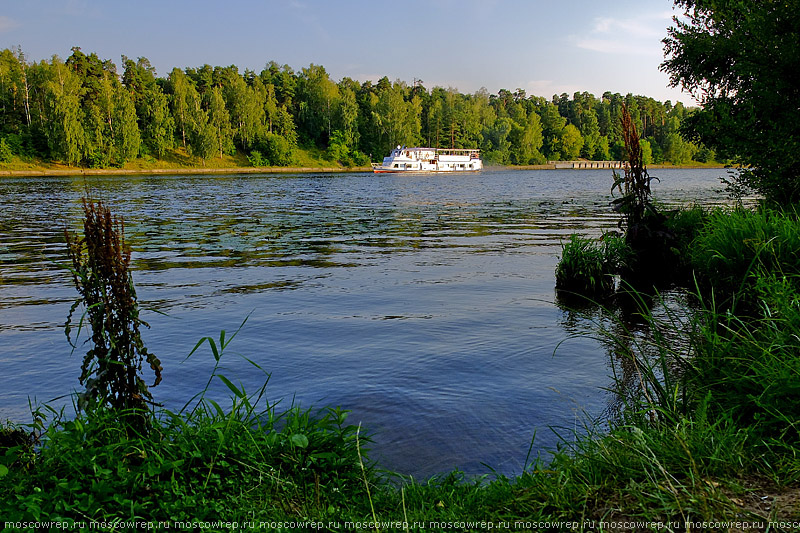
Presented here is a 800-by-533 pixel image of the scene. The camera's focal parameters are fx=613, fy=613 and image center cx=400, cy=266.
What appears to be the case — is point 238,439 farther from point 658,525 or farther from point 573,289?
point 573,289

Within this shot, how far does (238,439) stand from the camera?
4.04 meters

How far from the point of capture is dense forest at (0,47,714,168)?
88.4m

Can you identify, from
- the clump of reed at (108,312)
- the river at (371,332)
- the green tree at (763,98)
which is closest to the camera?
the clump of reed at (108,312)

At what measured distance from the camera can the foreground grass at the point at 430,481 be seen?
3082 mm

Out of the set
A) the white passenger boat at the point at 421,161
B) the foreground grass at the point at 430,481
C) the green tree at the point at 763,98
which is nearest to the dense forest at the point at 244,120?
the white passenger boat at the point at 421,161

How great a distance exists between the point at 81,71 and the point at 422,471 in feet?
379

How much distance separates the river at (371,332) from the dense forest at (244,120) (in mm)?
51125

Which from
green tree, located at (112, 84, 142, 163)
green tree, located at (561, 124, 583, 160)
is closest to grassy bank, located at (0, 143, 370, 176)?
green tree, located at (112, 84, 142, 163)

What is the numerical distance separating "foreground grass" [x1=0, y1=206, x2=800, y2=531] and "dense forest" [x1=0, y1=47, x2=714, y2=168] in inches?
2436

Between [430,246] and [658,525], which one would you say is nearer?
[658,525]

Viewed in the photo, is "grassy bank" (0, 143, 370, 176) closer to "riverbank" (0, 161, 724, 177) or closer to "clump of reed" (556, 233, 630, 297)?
"riverbank" (0, 161, 724, 177)

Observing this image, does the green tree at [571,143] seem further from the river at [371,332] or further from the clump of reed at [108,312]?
the clump of reed at [108,312]

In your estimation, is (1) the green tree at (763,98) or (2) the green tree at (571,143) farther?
(2) the green tree at (571,143)

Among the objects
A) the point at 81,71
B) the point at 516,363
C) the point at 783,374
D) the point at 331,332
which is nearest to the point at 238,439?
the point at 783,374
